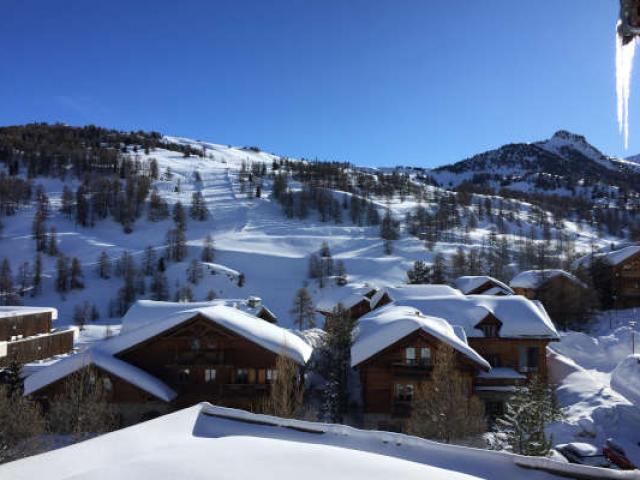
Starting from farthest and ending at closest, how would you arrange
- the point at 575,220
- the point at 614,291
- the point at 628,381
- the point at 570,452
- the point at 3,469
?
1. the point at 575,220
2. the point at 614,291
3. the point at 628,381
4. the point at 570,452
5. the point at 3,469

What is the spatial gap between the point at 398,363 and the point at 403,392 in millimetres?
1546

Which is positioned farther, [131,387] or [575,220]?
[575,220]

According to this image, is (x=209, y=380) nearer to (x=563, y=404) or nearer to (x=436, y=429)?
(x=436, y=429)

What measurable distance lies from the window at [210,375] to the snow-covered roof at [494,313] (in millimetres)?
14293

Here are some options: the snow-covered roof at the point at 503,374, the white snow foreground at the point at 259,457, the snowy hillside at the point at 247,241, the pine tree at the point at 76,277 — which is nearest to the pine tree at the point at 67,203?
the snowy hillside at the point at 247,241

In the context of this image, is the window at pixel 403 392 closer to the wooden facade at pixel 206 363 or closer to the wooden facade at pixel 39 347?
Result: the wooden facade at pixel 206 363

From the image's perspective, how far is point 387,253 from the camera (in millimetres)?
108750

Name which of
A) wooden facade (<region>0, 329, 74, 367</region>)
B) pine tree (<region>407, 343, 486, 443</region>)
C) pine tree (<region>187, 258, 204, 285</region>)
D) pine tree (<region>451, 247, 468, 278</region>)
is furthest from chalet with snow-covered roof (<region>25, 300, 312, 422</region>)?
pine tree (<region>187, 258, 204, 285</region>)

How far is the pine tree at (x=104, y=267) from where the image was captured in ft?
307

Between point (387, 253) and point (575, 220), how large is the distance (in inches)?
4051

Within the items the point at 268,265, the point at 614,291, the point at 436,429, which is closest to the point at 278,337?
the point at 436,429

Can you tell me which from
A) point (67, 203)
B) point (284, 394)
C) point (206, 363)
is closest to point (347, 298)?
point (206, 363)

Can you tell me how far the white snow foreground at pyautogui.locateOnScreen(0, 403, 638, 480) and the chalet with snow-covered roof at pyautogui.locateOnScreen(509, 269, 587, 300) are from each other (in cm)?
5013

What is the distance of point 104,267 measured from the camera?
94.6 meters
